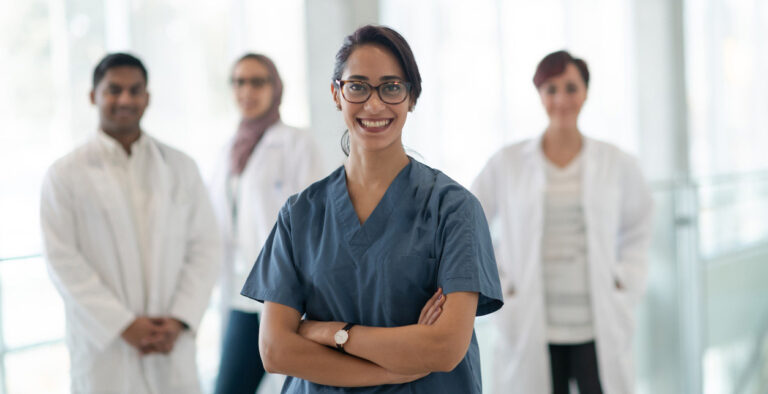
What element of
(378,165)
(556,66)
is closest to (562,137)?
(556,66)

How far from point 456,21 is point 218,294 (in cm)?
156

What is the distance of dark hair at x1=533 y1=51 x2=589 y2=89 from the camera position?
2383mm

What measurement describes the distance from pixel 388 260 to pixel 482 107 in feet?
6.70

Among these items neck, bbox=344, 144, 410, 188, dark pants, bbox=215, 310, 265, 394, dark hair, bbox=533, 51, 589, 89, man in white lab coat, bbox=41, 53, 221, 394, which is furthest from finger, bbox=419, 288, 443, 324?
dark pants, bbox=215, 310, 265, 394

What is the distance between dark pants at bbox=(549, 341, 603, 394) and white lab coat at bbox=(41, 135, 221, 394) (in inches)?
48.0

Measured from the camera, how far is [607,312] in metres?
2.47

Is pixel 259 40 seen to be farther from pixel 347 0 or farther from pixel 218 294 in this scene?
pixel 218 294

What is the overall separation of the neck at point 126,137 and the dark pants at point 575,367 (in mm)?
1558

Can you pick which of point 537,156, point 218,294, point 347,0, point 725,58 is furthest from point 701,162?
point 218,294

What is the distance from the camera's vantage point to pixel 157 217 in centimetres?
223

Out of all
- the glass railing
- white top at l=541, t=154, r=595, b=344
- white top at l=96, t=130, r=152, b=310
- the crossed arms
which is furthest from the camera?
the glass railing

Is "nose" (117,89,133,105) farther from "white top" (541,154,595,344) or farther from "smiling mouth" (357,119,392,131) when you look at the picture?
"white top" (541,154,595,344)

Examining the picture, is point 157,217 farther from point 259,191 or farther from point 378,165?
point 378,165

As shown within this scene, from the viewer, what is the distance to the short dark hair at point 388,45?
A: 1.44 metres
